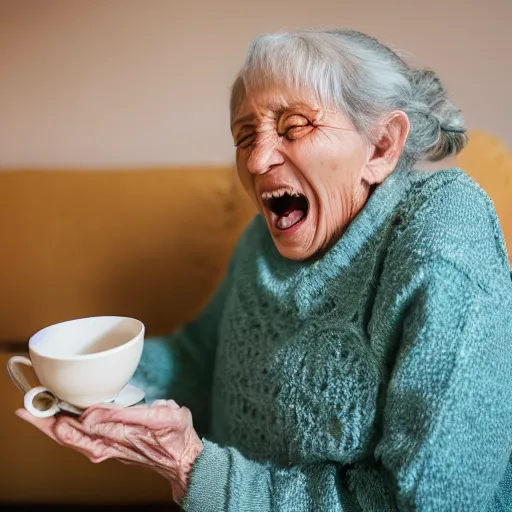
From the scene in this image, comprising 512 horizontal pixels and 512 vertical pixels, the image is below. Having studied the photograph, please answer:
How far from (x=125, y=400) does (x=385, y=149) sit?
57 cm

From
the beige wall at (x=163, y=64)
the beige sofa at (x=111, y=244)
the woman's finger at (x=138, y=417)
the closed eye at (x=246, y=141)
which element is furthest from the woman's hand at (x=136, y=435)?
the beige wall at (x=163, y=64)

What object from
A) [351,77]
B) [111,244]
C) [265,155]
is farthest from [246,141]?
[111,244]

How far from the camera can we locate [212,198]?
1265 mm

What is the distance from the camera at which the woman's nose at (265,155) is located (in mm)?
814

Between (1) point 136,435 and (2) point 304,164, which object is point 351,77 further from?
(1) point 136,435

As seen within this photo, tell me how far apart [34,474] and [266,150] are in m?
0.99

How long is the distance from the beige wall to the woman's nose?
2.06 feet

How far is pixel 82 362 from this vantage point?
620 millimetres

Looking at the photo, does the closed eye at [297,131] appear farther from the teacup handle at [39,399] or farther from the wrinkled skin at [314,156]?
the teacup handle at [39,399]

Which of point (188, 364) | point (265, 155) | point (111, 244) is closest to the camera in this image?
point (265, 155)

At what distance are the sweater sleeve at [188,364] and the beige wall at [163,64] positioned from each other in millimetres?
501

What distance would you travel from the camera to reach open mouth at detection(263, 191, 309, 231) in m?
0.86

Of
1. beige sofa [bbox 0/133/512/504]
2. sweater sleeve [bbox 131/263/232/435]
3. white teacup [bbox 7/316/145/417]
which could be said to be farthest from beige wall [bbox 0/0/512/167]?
white teacup [bbox 7/316/145/417]

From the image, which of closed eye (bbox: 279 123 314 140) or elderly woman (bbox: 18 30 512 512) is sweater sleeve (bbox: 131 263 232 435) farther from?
closed eye (bbox: 279 123 314 140)
